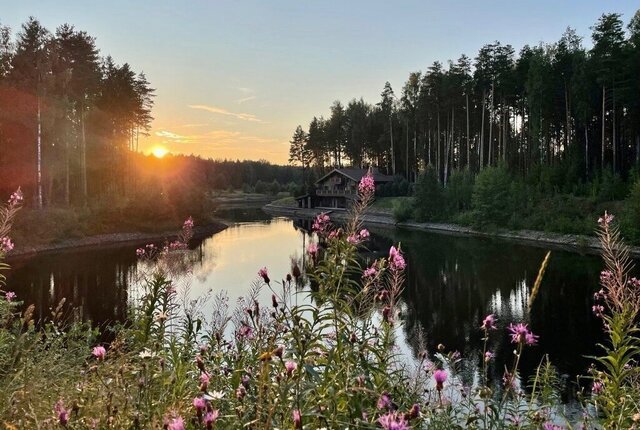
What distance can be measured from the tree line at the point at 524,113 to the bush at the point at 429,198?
3868mm

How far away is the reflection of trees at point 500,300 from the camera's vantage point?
1160 centimetres

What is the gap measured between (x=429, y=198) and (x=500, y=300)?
25.7 metres

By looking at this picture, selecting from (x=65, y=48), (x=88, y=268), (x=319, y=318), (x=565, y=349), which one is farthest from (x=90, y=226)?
(x=319, y=318)

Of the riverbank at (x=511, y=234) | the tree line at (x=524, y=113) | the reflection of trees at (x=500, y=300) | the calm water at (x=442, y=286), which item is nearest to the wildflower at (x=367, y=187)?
the calm water at (x=442, y=286)

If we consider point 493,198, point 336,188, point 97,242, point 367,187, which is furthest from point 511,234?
point 367,187

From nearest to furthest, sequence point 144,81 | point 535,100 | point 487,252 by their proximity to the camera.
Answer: point 487,252, point 535,100, point 144,81

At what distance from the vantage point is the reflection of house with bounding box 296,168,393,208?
178ft

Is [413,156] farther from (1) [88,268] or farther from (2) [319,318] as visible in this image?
(2) [319,318]

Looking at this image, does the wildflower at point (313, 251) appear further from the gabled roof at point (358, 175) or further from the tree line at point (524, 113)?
the gabled roof at point (358, 175)

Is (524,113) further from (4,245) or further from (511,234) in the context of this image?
(4,245)

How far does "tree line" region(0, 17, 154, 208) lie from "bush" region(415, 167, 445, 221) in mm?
23348

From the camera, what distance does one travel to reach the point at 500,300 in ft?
52.7

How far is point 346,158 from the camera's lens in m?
69.6

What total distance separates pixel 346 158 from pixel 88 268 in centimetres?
5165
